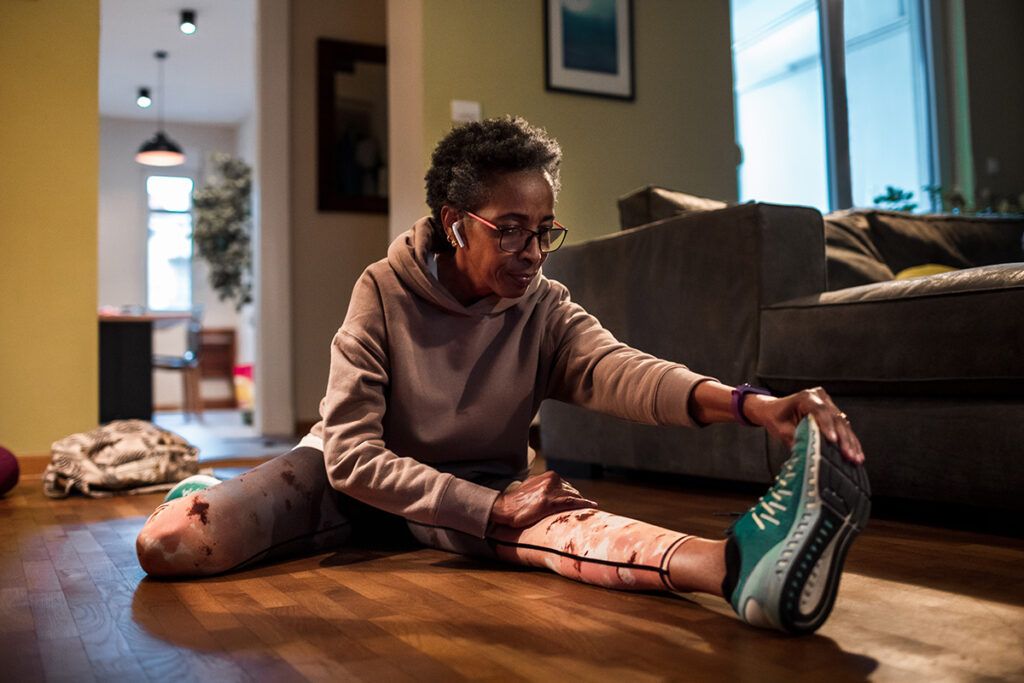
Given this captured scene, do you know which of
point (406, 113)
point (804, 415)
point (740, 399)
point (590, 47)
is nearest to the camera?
point (804, 415)

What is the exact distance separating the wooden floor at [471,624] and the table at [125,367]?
3.37m

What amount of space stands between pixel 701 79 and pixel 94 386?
2923mm

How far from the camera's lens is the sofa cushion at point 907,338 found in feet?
5.77

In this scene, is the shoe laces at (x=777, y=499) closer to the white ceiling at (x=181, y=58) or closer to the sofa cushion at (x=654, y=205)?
the sofa cushion at (x=654, y=205)

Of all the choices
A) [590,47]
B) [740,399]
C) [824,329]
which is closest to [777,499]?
[740,399]

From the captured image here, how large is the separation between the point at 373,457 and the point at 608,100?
2913 millimetres

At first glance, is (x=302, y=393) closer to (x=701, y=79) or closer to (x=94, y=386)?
(x=94, y=386)

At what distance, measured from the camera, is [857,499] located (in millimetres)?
1034

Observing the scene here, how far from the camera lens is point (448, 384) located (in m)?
1.61

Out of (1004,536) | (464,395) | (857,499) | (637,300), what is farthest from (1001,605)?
(637,300)

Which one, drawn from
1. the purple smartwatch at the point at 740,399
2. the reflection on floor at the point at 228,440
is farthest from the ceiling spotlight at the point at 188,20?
the purple smartwatch at the point at 740,399

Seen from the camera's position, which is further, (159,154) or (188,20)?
(159,154)

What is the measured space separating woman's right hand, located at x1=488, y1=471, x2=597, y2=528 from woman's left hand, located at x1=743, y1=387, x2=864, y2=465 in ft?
1.05

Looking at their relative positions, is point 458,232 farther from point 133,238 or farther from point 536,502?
point 133,238
